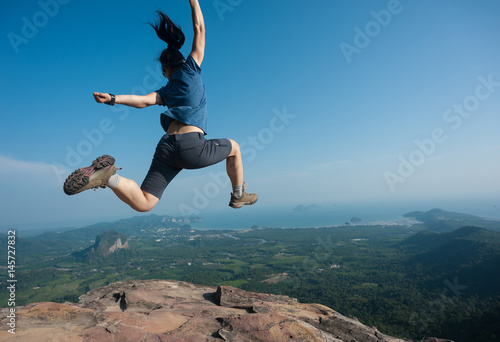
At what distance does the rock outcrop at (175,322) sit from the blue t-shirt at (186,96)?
3.11 m

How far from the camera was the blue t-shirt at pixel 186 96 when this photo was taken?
2.68m

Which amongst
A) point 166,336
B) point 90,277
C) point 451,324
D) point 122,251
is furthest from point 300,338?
point 122,251

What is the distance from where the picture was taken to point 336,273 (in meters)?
71.6

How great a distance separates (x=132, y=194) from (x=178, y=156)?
648 millimetres

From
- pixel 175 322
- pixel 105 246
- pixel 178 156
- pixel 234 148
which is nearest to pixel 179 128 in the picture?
pixel 178 156

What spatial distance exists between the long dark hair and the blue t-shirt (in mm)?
197

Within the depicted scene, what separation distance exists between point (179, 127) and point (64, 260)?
139m

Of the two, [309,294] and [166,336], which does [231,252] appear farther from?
[166,336]

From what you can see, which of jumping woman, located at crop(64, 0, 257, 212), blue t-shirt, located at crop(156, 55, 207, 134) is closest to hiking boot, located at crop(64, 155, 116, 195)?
jumping woman, located at crop(64, 0, 257, 212)

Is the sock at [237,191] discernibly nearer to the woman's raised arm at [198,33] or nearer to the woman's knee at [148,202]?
the woman's knee at [148,202]

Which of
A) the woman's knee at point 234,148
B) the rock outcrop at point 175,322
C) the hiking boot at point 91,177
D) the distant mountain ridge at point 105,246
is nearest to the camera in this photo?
the hiking boot at point 91,177

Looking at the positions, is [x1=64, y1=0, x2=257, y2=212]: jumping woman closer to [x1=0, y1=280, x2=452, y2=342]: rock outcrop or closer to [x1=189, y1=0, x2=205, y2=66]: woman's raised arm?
[x1=189, y1=0, x2=205, y2=66]: woman's raised arm

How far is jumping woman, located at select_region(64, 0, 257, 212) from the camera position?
8.23 ft

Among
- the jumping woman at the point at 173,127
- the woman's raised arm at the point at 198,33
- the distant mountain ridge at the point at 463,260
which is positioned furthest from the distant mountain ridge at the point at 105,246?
the woman's raised arm at the point at 198,33
